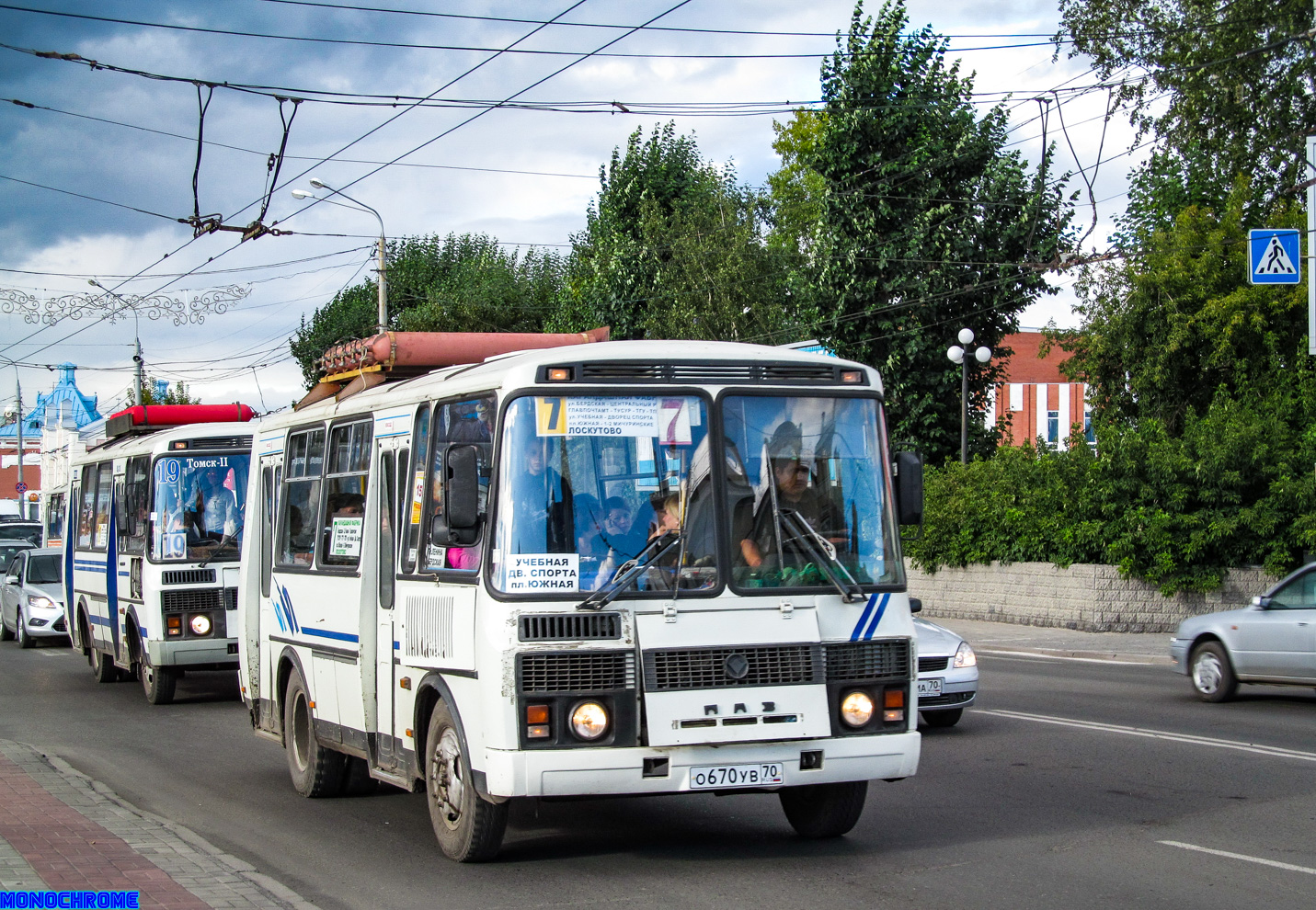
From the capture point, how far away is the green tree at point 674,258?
43.2 metres

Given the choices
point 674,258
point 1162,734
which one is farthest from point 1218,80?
point 1162,734

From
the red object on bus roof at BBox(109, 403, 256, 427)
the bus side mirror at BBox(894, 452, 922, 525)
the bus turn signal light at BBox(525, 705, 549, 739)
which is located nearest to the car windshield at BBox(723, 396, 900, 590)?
the bus side mirror at BBox(894, 452, 922, 525)

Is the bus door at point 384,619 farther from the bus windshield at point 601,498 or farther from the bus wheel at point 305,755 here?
the bus windshield at point 601,498

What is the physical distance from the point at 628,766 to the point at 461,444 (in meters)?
1.81

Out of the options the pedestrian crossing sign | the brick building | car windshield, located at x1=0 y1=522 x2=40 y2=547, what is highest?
the brick building

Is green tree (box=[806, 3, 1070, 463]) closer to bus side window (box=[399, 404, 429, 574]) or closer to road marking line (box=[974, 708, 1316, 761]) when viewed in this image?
road marking line (box=[974, 708, 1316, 761])

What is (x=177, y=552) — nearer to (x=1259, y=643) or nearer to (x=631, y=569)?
(x=631, y=569)

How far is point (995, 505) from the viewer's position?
28.0m

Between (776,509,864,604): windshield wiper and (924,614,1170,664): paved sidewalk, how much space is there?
49.8 ft

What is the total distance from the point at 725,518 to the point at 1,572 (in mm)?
27871

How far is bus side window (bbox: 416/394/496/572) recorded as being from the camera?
7203 mm

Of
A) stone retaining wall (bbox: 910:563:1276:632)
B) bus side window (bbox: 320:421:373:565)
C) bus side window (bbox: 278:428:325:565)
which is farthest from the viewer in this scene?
stone retaining wall (bbox: 910:563:1276:632)

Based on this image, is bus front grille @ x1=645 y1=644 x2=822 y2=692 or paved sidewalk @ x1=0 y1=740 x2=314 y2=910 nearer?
paved sidewalk @ x1=0 y1=740 x2=314 y2=910

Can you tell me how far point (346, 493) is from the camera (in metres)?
9.40
